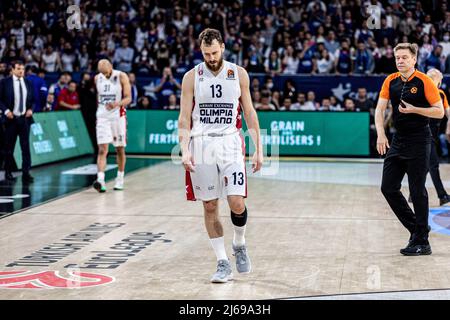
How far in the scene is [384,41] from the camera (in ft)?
74.3

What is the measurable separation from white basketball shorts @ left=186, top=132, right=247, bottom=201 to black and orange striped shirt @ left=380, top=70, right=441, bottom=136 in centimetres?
209

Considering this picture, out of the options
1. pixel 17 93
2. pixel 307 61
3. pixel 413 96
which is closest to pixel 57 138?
pixel 17 93

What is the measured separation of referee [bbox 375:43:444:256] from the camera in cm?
887

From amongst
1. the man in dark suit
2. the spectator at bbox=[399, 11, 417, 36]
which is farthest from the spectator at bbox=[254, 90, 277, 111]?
the man in dark suit

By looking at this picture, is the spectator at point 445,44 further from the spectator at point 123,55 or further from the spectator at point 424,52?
the spectator at point 123,55

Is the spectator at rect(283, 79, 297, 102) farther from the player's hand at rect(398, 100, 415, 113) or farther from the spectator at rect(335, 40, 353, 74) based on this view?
the player's hand at rect(398, 100, 415, 113)

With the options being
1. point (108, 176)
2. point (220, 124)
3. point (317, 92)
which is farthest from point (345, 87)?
point (220, 124)

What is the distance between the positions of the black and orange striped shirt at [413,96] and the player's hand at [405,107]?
0.05 metres

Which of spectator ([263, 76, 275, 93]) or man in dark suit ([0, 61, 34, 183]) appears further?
spectator ([263, 76, 275, 93])

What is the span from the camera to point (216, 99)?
304 inches

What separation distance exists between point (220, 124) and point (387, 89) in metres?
2.22

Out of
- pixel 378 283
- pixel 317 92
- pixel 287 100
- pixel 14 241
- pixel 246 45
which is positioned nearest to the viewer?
pixel 378 283

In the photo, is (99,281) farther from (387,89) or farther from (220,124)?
(387,89)

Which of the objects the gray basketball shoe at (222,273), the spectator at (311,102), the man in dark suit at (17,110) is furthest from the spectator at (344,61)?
the gray basketball shoe at (222,273)
